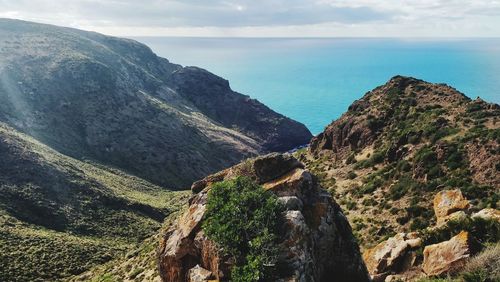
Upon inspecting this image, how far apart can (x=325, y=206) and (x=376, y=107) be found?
45.5 m

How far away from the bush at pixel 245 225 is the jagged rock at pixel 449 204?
592 inches

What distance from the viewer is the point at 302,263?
18.5 metres

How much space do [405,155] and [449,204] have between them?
725 inches

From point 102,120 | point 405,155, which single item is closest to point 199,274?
point 405,155

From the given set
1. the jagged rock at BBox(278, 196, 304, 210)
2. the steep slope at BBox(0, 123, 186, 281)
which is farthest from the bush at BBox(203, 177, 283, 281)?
the steep slope at BBox(0, 123, 186, 281)

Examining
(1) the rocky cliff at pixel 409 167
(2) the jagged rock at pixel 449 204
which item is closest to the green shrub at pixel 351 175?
(1) the rocky cliff at pixel 409 167

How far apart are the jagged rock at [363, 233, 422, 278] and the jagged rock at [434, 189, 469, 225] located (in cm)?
439

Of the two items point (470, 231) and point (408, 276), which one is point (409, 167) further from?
point (408, 276)

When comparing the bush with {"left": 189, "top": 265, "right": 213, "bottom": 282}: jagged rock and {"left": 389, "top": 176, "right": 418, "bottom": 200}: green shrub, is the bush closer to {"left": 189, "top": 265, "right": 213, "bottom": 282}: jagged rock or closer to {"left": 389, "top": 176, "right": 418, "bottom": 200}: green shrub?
{"left": 189, "top": 265, "right": 213, "bottom": 282}: jagged rock

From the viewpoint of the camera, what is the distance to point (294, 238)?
19203 mm

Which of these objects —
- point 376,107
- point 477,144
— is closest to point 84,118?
point 376,107

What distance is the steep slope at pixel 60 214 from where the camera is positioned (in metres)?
57.3

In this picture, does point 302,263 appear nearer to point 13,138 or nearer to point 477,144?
point 477,144

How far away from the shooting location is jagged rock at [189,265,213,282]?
1955 centimetres
